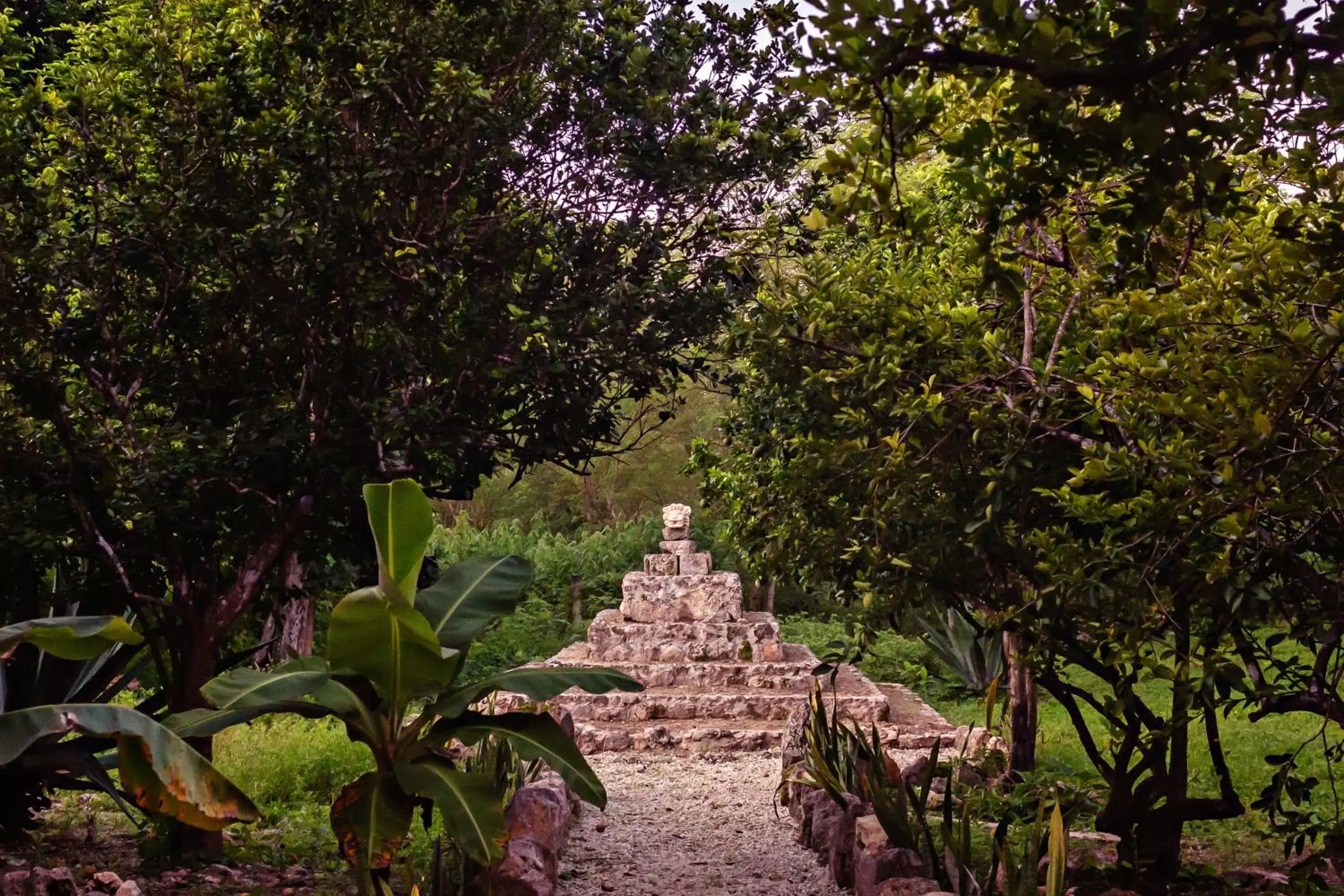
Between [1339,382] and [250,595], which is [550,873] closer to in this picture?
[250,595]

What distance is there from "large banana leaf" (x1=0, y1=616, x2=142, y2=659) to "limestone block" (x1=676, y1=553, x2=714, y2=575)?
1414 cm

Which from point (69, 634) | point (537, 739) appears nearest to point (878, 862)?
point (537, 739)

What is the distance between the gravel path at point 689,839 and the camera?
7.26 meters

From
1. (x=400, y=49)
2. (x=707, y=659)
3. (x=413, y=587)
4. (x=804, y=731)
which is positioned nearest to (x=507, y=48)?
(x=400, y=49)

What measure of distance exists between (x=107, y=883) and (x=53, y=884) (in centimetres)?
44

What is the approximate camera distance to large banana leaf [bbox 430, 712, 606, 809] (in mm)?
5324

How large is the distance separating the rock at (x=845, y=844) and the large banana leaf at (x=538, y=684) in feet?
6.76

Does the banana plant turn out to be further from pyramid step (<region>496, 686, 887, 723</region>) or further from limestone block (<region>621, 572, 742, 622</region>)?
limestone block (<region>621, 572, 742, 622</region>)

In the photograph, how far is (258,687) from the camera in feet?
16.7

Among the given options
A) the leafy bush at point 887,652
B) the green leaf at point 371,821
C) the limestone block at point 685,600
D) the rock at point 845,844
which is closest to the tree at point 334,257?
the green leaf at point 371,821

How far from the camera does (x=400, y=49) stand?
247 inches

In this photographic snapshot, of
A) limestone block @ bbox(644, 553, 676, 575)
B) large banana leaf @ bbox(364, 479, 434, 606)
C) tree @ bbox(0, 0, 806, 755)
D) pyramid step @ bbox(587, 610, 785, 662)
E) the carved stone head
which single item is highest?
tree @ bbox(0, 0, 806, 755)

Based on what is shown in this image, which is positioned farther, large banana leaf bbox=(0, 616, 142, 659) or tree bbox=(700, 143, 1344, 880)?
large banana leaf bbox=(0, 616, 142, 659)

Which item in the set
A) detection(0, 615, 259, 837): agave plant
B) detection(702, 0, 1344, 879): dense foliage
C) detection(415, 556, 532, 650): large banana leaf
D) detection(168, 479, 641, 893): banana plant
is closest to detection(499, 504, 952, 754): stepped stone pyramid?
detection(415, 556, 532, 650): large banana leaf
